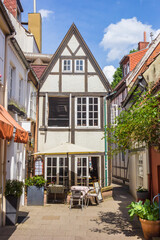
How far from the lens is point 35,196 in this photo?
11.2 m

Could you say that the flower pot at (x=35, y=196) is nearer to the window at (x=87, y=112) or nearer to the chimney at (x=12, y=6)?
the window at (x=87, y=112)

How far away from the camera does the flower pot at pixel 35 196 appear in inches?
442

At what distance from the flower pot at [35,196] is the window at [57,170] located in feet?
10.9

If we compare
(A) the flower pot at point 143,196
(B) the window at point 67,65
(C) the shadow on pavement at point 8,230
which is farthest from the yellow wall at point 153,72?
(C) the shadow on pavement at point 8,230

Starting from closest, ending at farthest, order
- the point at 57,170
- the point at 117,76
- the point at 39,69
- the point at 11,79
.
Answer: the point at 11,79, the point at 57,170, the point at 39,69, the point at 117,76

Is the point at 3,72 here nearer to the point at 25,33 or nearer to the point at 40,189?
the point at 40,189

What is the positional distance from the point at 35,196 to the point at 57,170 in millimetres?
3601

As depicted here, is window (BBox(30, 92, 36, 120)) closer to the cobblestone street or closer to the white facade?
the white facade

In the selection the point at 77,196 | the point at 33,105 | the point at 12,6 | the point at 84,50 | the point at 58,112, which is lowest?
the point at 77,196

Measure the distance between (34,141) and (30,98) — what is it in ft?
9.19

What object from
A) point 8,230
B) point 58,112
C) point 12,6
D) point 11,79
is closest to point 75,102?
point 11,79

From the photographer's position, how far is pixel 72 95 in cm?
1567

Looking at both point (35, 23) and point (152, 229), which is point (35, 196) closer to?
point (152, 229)

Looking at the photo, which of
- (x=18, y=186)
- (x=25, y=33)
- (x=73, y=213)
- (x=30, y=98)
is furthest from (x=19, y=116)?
(x=25, y=33)
